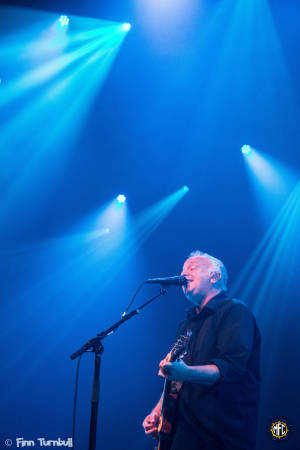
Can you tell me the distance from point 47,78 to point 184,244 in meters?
2.79

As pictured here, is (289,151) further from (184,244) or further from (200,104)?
(184,244)


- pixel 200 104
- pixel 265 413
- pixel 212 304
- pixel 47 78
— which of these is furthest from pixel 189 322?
pixel 47 78

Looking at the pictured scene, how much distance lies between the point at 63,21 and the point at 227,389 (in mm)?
3983

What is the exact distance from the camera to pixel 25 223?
503 cm

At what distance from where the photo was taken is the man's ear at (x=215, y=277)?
301cm

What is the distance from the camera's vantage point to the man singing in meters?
2.22

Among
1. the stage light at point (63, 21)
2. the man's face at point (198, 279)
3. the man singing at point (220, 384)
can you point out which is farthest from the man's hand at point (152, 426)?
the stage light at point (63, 21)

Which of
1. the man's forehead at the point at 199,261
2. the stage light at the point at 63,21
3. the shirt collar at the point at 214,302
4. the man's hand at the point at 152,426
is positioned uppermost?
the stage light at the point at 63,21

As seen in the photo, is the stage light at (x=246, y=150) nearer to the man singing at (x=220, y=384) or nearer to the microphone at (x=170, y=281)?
the microphone at (x=170, y=281)

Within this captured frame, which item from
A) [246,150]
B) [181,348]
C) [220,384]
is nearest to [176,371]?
[220,384]

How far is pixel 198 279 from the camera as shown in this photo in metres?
2.99

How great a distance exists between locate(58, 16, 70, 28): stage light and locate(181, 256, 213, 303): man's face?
2993mm

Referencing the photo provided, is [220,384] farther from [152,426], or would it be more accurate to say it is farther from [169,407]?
[152,426]

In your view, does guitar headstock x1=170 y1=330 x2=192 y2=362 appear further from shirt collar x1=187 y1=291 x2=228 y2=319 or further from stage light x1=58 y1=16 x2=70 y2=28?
stage light x1=58 y1=16 x2=70 y2=28
